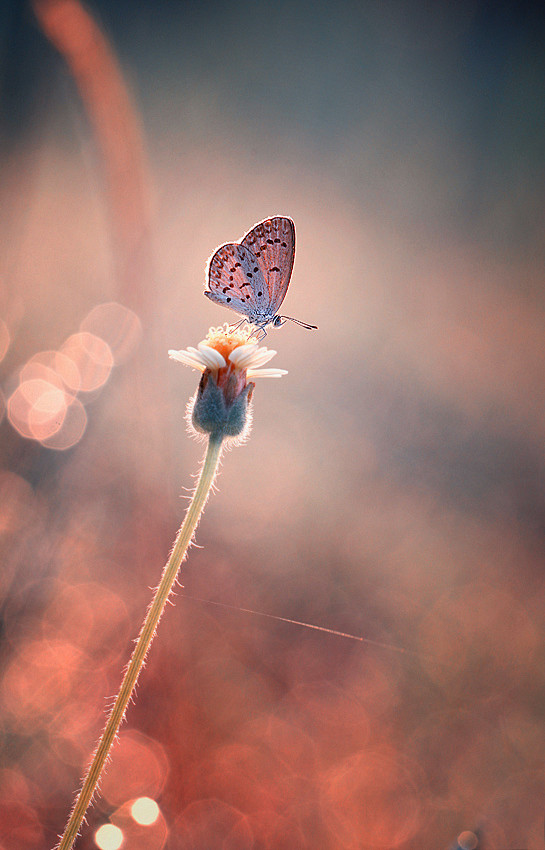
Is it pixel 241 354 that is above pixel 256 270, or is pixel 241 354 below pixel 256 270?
below

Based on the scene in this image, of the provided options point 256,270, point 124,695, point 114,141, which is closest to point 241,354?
point 256,270

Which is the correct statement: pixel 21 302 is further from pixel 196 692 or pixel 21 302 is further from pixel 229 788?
pixel 229 788

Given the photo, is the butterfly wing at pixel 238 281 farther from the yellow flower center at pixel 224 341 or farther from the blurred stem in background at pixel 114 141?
the blurred stem in background at pixel 114 141

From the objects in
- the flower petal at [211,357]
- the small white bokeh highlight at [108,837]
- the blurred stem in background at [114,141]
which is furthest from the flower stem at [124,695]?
the blurred stem in background at [114,141]

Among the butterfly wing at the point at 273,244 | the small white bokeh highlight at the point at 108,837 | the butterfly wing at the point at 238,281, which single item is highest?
the butterfly wing at the point at 273,244

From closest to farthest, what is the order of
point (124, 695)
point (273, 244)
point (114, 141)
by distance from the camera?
1. point (124, 695)
2. point (273, 244)
3. point (114, 141)

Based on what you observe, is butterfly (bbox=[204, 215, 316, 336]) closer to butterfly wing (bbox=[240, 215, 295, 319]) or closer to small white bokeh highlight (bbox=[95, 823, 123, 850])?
butterfly wing (bbox=[240, 215, 295, 319])

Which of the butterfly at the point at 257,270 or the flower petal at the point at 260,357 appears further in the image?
the butterfly at the point at 257,270

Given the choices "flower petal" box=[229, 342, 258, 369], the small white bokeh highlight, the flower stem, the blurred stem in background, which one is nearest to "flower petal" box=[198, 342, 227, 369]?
"flower petal" box=[229, 342, 258, 369]

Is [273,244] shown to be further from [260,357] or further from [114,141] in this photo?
[114,141]
